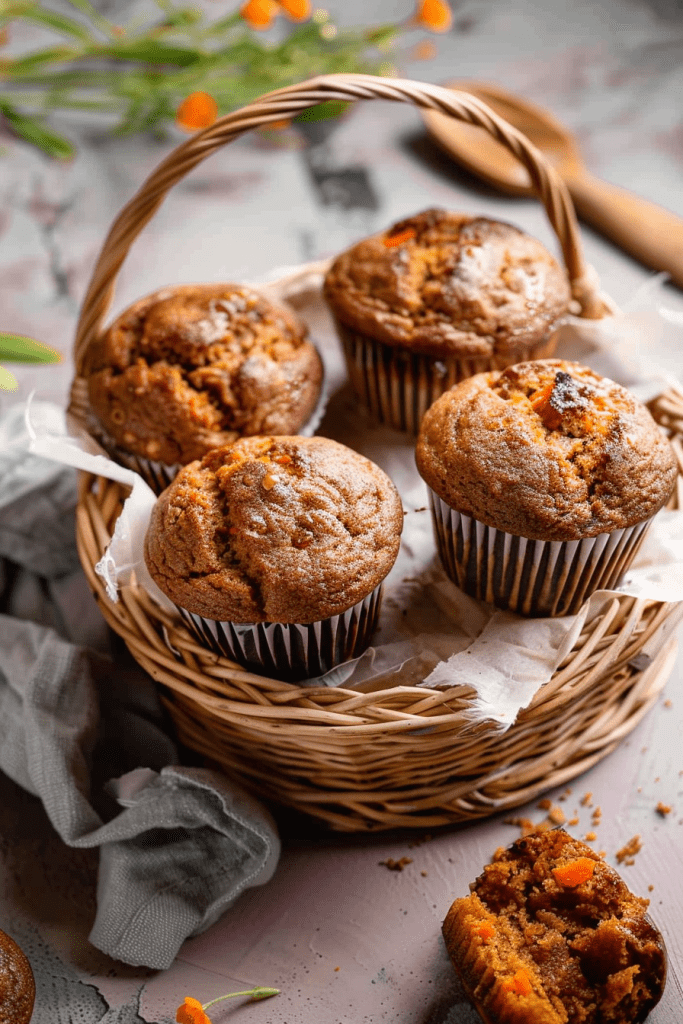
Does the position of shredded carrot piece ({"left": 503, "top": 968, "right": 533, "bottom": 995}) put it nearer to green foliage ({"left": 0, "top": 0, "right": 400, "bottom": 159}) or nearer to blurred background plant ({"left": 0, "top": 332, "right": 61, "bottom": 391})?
blurred background plant ({"left": 0, "top": 332, "right": 61, "bottom": 391})

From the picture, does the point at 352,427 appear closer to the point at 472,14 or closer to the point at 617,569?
the point at 617,569

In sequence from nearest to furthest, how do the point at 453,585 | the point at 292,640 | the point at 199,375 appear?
the point at 292,640 → the point at 453,585 → the point at 199,375

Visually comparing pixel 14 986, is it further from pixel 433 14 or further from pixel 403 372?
Result: pixel 433 14

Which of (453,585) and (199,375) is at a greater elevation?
(199,375)

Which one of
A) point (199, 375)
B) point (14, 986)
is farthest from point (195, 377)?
point (14, 986)

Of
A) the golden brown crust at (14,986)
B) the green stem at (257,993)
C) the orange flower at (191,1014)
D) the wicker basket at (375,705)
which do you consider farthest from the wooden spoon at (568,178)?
the golden brown crust at (14,986)

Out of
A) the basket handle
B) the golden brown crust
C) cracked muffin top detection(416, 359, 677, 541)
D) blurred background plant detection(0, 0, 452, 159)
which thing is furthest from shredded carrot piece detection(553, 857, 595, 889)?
blurred background plant detection(0, 0, 452, 159)

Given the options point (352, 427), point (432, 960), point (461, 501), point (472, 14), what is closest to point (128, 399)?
point (352, 427)
